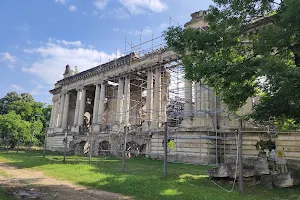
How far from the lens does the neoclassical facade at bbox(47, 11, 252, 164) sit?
923 inches

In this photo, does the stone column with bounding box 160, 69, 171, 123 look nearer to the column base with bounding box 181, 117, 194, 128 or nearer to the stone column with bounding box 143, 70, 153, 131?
the stone column with bounding box 143, 70, 153, 131

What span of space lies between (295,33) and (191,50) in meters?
4.26

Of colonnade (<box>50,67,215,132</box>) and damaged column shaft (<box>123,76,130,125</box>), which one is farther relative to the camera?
damaged column shaft (<box>123,76,130,125</box>)

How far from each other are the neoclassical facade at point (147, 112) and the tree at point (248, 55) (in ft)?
14.0

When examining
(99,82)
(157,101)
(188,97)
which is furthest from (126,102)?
(188,97)

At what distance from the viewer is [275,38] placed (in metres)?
9.45

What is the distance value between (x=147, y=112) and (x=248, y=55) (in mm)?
19373

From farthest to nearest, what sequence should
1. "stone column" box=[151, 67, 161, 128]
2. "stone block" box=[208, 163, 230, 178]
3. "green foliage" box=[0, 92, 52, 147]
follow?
"green foliage" box=[0, 92, 52, 147] → "stone column" box=[151, 67, 161, 128] → "stone block" box=[208, 163, 230, 178]

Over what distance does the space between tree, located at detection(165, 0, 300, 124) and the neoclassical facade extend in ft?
14.0

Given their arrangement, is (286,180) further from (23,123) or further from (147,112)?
(23,123)

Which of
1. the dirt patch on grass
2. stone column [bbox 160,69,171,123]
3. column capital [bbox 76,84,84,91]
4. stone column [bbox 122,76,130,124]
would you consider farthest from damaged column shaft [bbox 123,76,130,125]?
the dirt patch on grass

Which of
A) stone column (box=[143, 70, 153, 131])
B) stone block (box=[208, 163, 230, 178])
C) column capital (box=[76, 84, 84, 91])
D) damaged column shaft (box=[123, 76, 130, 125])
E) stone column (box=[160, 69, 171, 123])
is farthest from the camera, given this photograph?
column capital (box=[76, 84, 84, 91])

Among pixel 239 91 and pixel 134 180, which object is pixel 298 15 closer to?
pixel 239 91

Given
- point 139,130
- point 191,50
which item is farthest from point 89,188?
point 139,130
